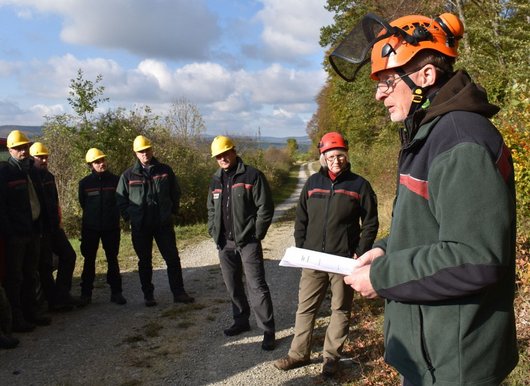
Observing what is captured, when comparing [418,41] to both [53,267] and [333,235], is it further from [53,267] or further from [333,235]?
[53,267]

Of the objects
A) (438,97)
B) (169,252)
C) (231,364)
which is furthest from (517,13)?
(438,97)

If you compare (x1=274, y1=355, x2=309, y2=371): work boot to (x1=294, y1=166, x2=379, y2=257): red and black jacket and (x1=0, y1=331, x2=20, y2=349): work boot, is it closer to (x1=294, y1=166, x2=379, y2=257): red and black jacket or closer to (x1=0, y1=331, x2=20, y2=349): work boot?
(x1=294, y1=166, x2=379, y2=257): red and black jacket

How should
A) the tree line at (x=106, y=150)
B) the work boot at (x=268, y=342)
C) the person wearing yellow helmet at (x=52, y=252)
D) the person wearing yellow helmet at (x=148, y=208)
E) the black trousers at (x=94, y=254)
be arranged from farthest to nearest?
1. the tree line at (x=106, y=150)
2. the black trousers at (x=94, y=254)
3. the person wearing yellow helmet at (x=148, y=208)
4. the person wearing yellow helmet at (x=52, y=252)
5. the work boot at (x=268, y=342)

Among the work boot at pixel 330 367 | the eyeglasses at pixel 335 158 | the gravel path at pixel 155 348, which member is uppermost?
the eyeglasses at pixel 335 158

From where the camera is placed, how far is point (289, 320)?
597cm

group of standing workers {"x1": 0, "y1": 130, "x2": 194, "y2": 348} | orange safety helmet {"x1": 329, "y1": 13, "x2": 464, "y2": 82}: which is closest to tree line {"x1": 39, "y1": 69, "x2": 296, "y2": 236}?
group of standing workers {"x1": 0, "y1": 130, "x2": 194, "y2": 348}

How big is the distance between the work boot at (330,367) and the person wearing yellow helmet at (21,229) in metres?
3.80

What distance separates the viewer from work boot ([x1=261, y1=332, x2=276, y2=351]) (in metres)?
5.01

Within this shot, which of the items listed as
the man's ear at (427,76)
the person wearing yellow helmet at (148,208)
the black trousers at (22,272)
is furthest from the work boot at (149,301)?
the man's ear at (427,76)

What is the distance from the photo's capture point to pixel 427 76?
175 cm

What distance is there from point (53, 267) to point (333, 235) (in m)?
4.40

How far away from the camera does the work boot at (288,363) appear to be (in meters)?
4.46

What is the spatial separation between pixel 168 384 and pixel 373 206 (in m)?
2.63

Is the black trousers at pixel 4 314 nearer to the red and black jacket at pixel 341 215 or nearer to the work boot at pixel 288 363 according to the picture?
the work boot at pixel 288 363
